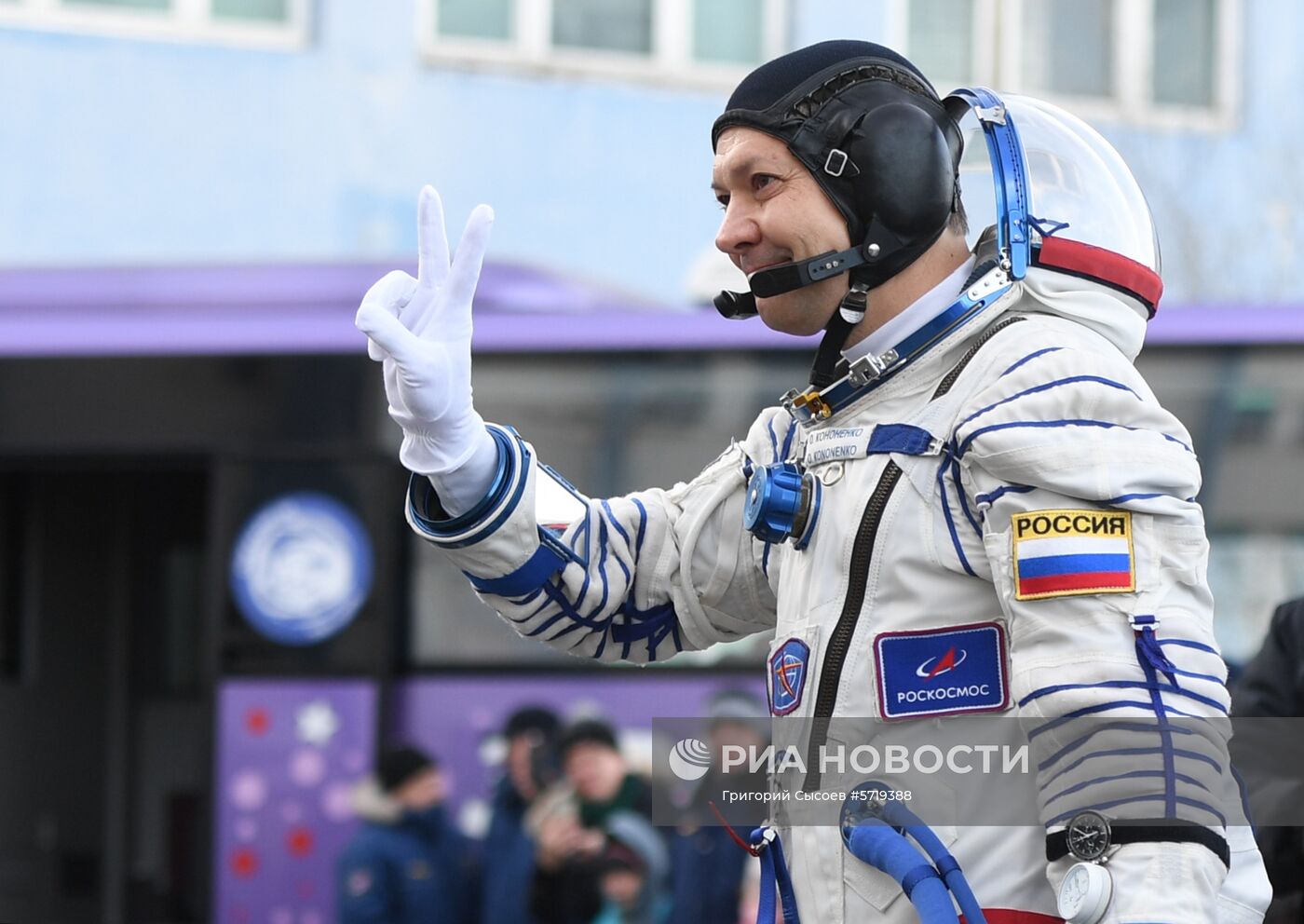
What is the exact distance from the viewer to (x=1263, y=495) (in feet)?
22.7

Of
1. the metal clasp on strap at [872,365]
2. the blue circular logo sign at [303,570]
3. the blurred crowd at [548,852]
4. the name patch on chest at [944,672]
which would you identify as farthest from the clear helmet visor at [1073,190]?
the blue circular logo sign at [303,570]

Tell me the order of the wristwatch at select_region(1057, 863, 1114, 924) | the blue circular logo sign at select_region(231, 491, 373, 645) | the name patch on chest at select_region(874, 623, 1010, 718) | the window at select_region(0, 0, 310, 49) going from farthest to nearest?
the window at select_region(0, 0, 310, 49), the blue circular logo sign at select_region(231, 491, 373, 645), the name patch on chest at select_region(874, 623, 1010, 718), the wristwatch at select_region(1057, 863, 1114, 924)

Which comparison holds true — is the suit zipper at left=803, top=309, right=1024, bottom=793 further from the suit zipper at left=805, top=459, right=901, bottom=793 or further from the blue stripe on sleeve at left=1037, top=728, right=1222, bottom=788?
the blue stripe on sleeve at left=1037, top=728, right=1222, bottom=788

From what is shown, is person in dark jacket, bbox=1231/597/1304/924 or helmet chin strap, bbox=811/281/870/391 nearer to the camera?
helmet chin strap, bbox=811/281/870/391

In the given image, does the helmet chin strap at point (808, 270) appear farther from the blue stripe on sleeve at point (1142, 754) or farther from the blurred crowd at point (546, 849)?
the blurred crowd at point (546, 849)

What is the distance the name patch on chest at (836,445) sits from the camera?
2.26m

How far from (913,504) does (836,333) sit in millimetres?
268

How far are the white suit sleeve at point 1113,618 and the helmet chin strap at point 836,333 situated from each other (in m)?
0.26

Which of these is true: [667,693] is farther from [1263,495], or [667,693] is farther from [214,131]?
[214,131]

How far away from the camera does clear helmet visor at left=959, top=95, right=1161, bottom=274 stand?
229 centimetres

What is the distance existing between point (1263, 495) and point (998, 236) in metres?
4.98

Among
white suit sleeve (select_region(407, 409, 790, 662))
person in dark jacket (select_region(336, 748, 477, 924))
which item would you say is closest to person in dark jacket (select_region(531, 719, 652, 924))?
person in dark jacket (select_region(336, 748, 477, 924))

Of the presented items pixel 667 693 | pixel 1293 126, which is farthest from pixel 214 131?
pixel 1293 126

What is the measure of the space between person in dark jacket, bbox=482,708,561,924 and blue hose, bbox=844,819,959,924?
4.65m
